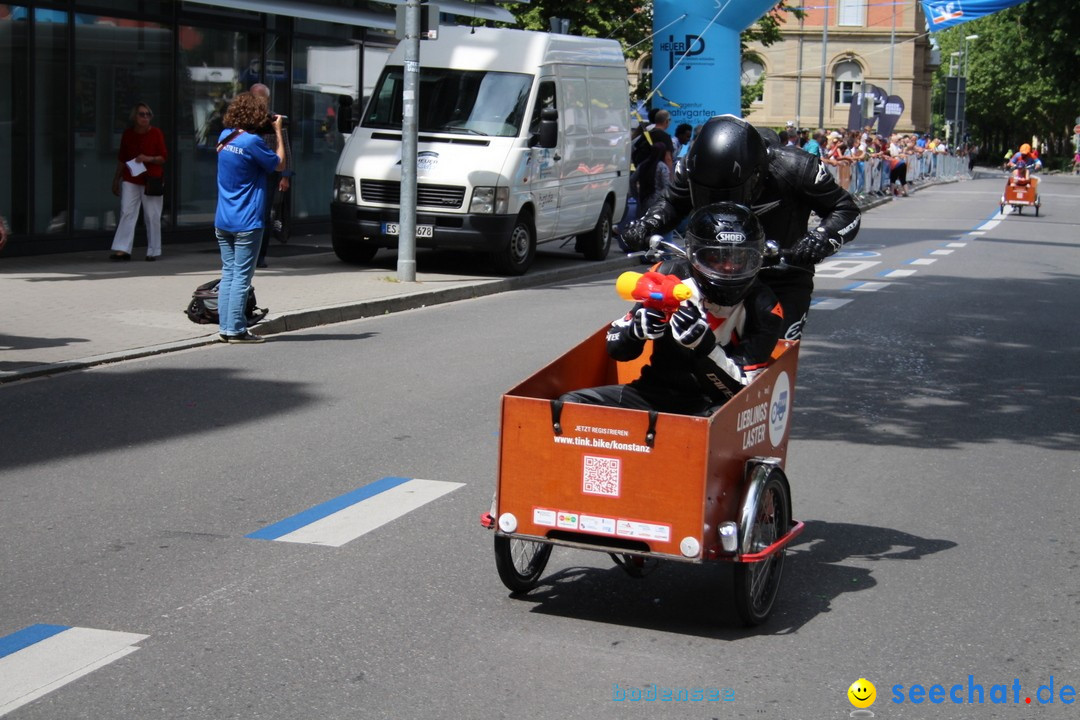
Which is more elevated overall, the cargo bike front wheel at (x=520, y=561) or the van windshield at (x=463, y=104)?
the van windshield at (x=463, y=104)

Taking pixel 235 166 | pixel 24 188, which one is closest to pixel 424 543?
pixel 235 166

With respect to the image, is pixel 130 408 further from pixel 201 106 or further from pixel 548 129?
pixel 201 106

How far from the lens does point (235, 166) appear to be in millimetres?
11703

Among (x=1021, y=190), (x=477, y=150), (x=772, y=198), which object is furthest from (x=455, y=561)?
(x=1021, y=190)

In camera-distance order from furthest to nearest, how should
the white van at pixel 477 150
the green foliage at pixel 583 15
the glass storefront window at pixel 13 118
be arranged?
the green foliage at pixel 583 15 < the white van at pixel 477 150 < the glass storefront window at pixel 13 118

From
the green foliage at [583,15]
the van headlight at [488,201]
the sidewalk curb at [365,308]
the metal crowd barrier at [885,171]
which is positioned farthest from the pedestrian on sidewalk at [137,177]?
the green foliage at [583,15]

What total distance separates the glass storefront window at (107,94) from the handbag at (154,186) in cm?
129

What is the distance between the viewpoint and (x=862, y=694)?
4652 millimetres

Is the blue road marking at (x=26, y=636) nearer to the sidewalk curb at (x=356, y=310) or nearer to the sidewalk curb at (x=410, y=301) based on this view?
the sidewalk curb at (x=356, y=310)

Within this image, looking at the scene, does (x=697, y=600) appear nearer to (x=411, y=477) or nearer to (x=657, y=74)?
(x=411, y=477)

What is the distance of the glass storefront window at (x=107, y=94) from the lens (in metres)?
17.5

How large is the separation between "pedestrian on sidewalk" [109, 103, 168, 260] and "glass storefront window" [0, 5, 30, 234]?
41.2 inches

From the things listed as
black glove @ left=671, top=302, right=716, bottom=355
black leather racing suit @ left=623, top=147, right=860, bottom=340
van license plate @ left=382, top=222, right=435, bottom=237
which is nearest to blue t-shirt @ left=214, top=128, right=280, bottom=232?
van license plate @ left=382, top=222, right=435, bottom=237

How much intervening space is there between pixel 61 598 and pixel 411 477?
95.2 inches
